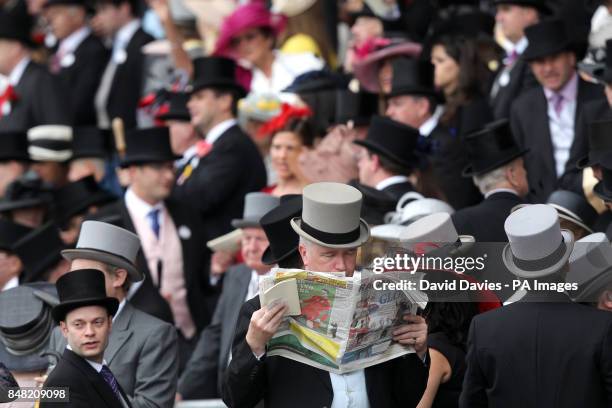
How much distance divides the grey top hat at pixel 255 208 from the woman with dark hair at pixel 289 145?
2.71 ft

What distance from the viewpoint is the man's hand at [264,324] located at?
6.57 metres

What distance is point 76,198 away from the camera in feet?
38.2

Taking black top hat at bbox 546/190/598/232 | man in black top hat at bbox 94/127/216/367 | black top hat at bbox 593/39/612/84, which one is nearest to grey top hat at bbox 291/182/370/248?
black top hat at bbox 546/190/598/232

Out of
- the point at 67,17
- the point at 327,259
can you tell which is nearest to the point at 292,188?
the point at 327,259

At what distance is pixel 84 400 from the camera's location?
23.0ft

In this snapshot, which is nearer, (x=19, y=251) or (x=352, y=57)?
(x=19, y=251)

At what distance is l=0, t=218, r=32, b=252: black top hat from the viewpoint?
10.2 m

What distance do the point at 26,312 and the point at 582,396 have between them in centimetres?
349

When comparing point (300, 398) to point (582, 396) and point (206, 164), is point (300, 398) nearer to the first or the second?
point (582, 396)

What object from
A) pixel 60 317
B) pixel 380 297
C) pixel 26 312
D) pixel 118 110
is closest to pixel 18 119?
pixel 118 110

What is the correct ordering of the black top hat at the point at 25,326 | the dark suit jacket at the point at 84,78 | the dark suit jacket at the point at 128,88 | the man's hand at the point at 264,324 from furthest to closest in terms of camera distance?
the dark suit jacket at the point at 84,78
the dark suit jacket at the point at 128,88
the black top hat at the point at 25,326
the man's hand at the point at 264,324

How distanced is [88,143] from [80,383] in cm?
629

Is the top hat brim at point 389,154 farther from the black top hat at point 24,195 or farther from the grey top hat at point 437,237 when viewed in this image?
the black top hat at point 24,195

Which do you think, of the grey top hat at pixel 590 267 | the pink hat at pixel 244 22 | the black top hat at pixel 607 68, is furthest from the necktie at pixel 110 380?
the pink hat at pixel 244 22
